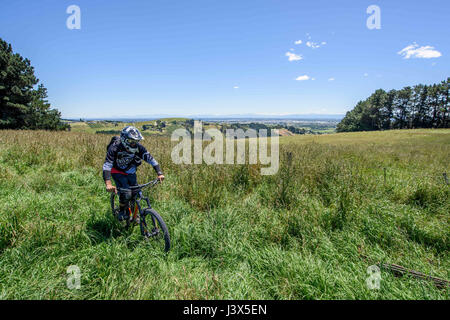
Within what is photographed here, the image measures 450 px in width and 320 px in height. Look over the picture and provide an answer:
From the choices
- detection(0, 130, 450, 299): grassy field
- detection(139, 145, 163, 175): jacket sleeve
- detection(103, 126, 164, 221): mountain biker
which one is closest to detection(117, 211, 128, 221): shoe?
detection(103, 126, 164, 221): mountain biker

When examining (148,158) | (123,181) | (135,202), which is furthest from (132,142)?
(135,202)

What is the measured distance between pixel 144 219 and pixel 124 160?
1169 millimetres

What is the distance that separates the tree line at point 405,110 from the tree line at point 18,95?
9513 centimetres

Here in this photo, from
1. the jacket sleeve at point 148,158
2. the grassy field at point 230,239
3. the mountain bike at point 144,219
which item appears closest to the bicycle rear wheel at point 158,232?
the mountain bike at point 144,219

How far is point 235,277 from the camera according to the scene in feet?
7.58

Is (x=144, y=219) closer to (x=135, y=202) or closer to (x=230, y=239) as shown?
(x=135, y=202)

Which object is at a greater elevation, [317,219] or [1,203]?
[1,203]

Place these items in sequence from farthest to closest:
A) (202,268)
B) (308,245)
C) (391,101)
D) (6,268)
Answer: (391,101) < (308,245) < (202,268) < (6,268)
